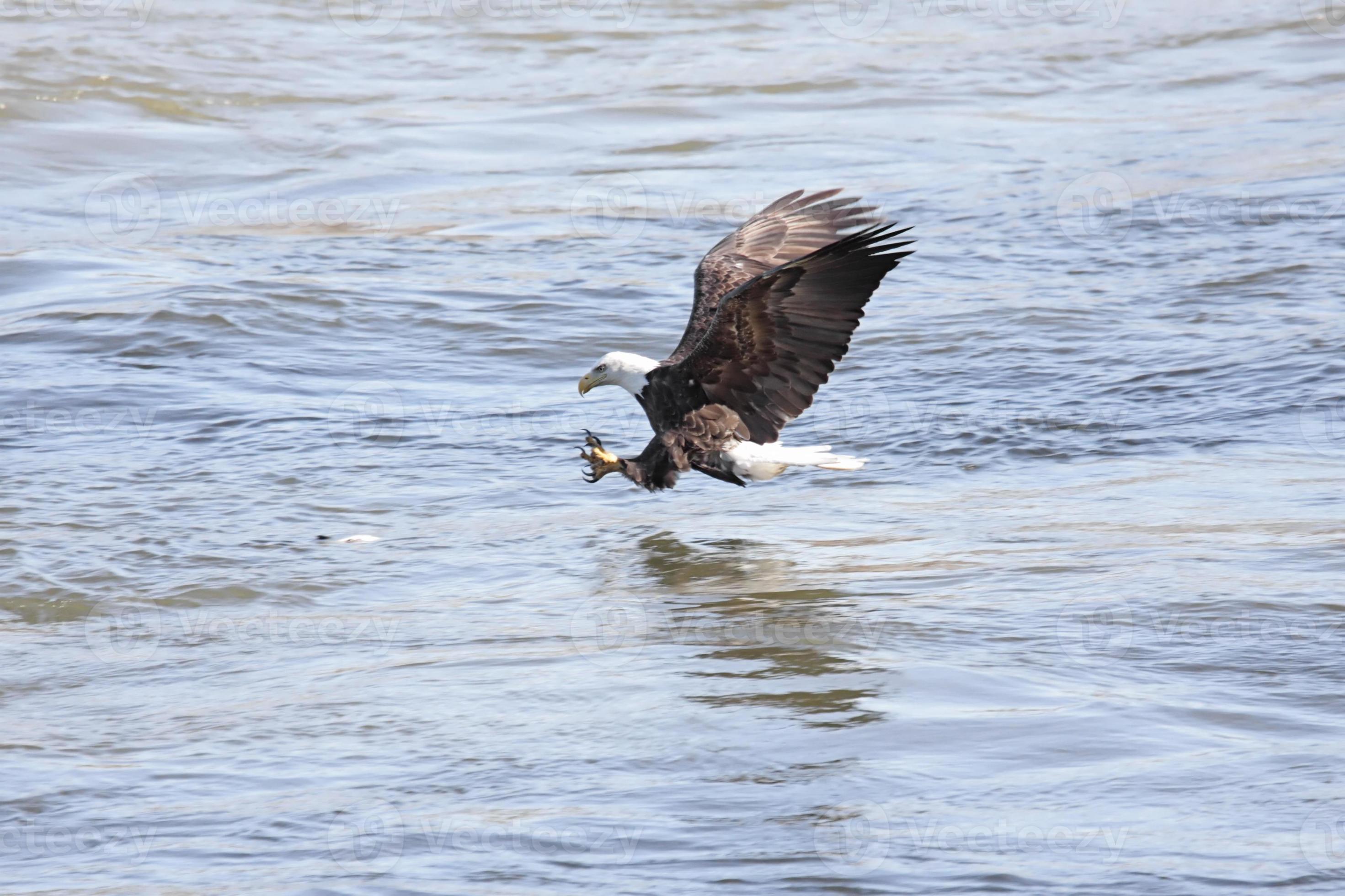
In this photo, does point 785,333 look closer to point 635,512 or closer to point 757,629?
point 635,512

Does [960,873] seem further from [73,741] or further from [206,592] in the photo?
[206,592]

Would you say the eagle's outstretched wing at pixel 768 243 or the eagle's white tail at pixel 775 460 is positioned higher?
the eagle's outstretched wing at pixel 768 243

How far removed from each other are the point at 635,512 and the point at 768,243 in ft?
4.36

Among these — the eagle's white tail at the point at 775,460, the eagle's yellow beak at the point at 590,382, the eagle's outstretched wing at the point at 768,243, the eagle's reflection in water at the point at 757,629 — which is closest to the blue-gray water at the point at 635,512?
the eagle's reflection in water at the point at 757,629

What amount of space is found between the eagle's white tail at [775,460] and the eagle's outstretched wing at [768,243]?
1.51 feet

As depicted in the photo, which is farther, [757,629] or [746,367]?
[746,367]

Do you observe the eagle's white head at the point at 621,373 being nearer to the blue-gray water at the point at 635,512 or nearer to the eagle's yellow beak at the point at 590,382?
the eagle's yellow beak at the point at 590,382

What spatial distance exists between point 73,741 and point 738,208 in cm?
771

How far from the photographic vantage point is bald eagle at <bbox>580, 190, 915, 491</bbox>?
20.4ft

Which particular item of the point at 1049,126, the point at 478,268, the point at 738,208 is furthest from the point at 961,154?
the point at 478,268

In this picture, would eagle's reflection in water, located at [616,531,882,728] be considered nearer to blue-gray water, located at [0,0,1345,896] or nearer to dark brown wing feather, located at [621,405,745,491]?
blue-gray water, located at [0,0,1345,896]

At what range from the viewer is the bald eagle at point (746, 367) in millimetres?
6215

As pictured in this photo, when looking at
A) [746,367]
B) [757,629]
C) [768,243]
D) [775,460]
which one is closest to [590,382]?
[746,367]

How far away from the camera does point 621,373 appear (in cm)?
693
